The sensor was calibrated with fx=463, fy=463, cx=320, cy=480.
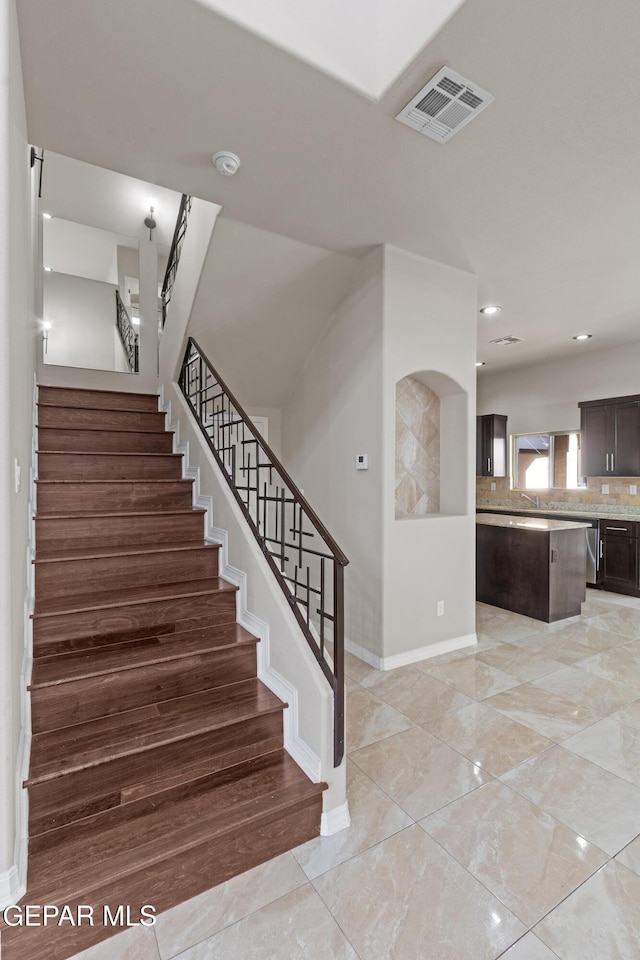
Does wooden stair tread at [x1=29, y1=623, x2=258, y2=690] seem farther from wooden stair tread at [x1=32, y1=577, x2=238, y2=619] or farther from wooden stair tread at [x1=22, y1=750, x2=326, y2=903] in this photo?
wooden stair tread at [x1=22, y1=750, x2=326, y2=903]

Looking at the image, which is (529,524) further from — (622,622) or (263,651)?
(263,651)

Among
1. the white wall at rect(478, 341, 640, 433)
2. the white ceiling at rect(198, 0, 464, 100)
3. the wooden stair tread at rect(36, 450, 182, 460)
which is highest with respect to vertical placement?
the white ceiling at rect(198, 0, 464, 100)

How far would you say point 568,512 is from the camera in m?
6.38

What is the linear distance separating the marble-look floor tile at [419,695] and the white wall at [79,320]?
20.2 ft

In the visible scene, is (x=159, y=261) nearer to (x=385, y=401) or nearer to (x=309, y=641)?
(x=385, y=401)

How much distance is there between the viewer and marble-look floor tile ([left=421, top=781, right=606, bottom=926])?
65.6 inches

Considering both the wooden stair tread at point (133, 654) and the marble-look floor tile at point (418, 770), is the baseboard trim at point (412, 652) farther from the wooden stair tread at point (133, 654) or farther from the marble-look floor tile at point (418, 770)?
the wooden stair tread at point (133, 654)

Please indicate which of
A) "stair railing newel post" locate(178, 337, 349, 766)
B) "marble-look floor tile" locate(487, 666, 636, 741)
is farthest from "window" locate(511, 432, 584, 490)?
"stair railing newel post" locate(178, 337, 349, 766)

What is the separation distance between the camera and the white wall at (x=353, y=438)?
11.5 feet

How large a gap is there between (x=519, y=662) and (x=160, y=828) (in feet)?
9.36

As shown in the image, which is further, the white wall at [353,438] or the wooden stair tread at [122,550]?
the white wall at [353,438]

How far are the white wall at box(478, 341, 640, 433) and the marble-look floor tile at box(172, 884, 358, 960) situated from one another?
21.0 ft

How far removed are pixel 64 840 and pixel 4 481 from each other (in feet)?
4.33

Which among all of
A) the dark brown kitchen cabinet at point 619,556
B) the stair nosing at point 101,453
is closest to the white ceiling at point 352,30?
the stair nosing at point 101,453
